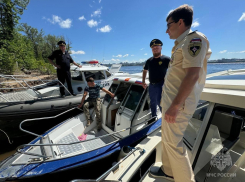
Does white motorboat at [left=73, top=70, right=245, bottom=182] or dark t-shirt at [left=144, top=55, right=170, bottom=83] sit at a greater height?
dark t-shirt at [left=144, top=55, right=170, bottom=83]

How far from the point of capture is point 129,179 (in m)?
1.56

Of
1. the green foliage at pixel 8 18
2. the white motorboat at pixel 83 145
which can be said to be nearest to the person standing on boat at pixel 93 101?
the white motorboat at pixel 83 145

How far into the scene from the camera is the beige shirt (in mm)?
1044

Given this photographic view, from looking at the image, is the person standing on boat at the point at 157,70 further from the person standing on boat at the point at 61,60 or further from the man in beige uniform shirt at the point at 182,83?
the person standing on boat at the point at 61,60

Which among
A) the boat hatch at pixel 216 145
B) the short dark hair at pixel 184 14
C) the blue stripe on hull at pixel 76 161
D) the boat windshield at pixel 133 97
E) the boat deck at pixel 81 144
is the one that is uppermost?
the short dark hair at pixel 184 14

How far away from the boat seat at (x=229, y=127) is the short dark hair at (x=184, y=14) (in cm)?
141

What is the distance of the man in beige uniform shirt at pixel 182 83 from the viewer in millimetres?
1050

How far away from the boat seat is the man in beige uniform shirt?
100 cm

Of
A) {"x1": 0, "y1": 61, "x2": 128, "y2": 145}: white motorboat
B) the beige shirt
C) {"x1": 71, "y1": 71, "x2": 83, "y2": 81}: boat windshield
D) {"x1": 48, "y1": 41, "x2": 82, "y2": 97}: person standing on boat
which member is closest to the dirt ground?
{"x1": 0, "y1": 61, "x2": 128, "y2": 145}: white motorboat

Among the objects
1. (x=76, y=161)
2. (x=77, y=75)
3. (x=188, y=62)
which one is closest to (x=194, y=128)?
(x=188, y=62)

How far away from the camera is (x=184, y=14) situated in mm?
1175

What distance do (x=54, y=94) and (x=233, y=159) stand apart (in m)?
6.65

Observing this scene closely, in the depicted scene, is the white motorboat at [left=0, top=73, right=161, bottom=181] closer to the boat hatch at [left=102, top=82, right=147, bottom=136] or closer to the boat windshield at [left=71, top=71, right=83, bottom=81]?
the boat hatch at [left=102, top=82, right=147, bottom=136]

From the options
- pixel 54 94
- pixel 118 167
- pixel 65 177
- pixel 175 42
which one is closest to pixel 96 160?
pixel 65 177
